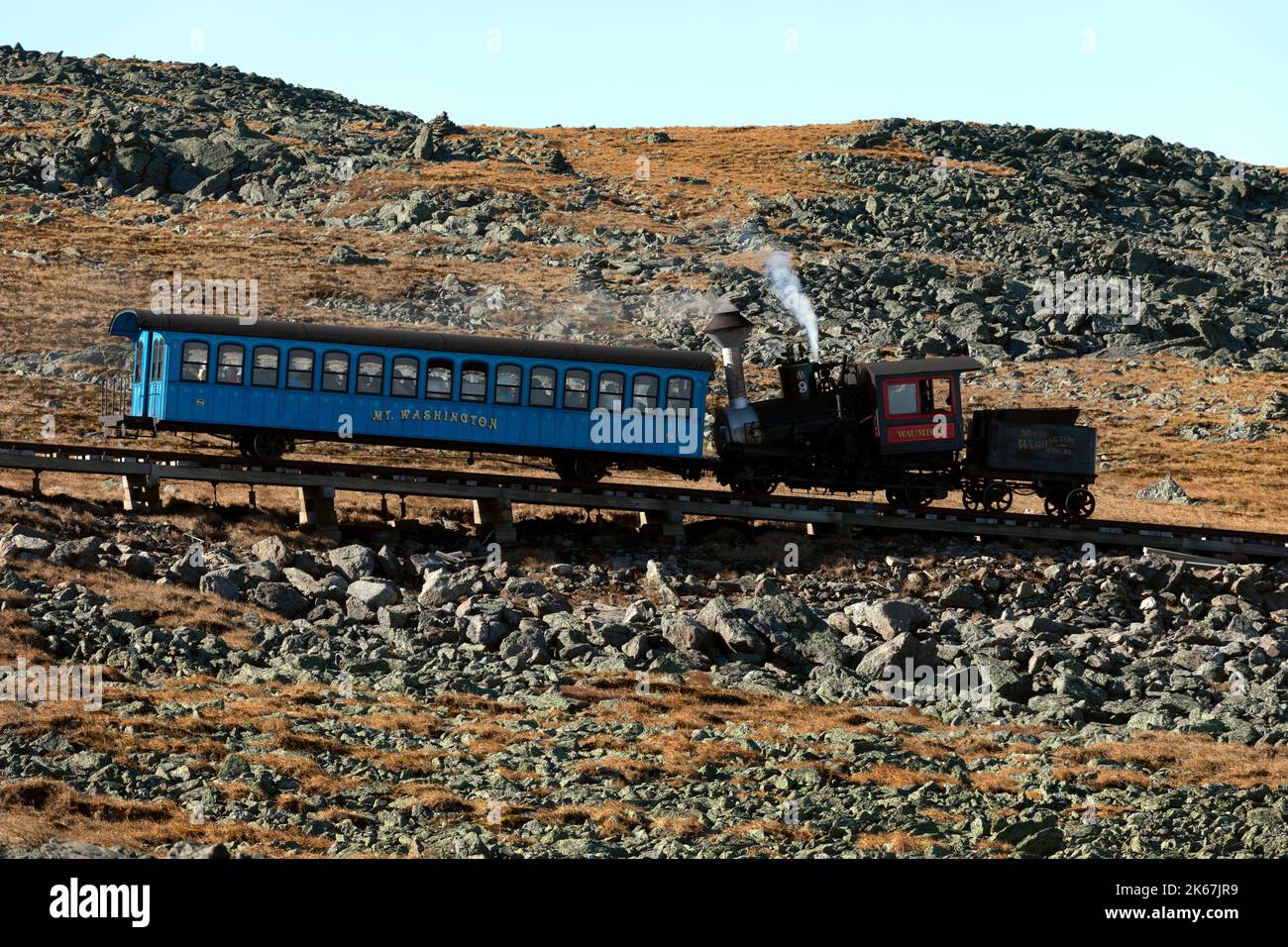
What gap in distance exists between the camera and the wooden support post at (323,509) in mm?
27188

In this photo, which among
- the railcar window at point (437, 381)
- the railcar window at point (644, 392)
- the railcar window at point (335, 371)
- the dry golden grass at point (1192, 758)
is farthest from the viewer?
the railcar window at point (644, 392)

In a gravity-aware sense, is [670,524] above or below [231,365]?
below

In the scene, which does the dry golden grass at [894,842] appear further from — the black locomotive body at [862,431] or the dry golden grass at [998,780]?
the black locomotive body at [862,431]

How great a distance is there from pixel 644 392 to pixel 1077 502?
10.1 m

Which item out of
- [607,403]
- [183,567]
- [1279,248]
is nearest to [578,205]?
[1279,248]

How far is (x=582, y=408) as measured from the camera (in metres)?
29.4

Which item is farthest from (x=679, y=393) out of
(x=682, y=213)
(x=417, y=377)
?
(x=682, y=213)

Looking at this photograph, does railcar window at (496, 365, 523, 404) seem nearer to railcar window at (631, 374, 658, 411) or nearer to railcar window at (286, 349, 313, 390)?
railcar window at (631, 374, 658, 411)

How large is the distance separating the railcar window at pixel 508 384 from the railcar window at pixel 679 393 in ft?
10.2

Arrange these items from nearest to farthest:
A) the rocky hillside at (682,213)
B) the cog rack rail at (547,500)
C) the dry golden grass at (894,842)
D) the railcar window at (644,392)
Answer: the dry golden grass at (894,842), the cog rack rail at (547,500), the railcar window at (644,392), the rocky hillside at (682,213)

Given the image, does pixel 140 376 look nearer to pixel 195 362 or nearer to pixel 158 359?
pixel 158 359

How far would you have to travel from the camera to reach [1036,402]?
5391cm

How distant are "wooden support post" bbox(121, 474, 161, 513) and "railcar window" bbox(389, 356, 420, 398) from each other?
4.95m

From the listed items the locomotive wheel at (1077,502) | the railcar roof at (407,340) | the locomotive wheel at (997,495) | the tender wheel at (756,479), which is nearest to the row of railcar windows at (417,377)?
the railcar roof at (407,340)
